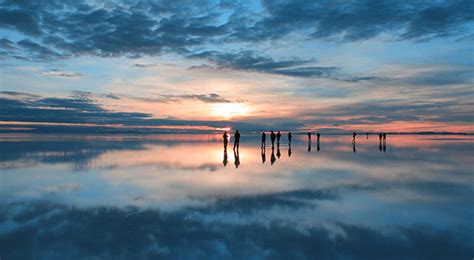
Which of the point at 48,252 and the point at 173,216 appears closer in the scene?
the point at 48,252

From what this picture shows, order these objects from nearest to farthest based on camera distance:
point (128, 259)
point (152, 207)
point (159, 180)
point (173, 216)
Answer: point (128, 259), point (173, 216), point (152, 207), point (159, 180)

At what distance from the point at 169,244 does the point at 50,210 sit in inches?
207

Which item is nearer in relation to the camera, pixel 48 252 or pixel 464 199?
pixel 48 252

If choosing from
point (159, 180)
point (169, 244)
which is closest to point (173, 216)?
point (169, 244)

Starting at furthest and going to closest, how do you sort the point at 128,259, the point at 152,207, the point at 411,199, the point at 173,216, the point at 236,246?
1. the point at 411,199
2. the point at 152,207
3. the point at 173,216
4. the point at 236,246
5. the point at 128,259

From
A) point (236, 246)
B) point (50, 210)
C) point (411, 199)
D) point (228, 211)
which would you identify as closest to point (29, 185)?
point (50, 210)

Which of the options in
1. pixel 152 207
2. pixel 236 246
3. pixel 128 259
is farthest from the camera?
pixel 152 207

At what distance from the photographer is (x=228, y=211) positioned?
11023 millimetres

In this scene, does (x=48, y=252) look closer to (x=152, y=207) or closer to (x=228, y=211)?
(x=152, y=207)

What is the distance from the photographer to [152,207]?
11508mm

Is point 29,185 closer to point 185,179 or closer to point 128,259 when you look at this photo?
point 185,179

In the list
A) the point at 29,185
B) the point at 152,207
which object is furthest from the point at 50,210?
the point at 29,185

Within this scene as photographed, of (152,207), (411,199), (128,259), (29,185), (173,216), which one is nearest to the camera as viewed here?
(128,259)

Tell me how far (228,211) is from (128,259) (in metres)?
4.21
